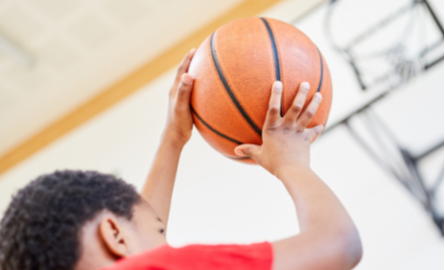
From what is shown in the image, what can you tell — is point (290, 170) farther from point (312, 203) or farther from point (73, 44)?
point (73, 44)

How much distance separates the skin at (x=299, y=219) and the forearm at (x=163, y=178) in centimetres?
25

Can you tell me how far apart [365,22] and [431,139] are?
0.87m

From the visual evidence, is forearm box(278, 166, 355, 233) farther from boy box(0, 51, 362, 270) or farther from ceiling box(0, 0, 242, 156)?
ceiling box(0, 0, 242, 156)

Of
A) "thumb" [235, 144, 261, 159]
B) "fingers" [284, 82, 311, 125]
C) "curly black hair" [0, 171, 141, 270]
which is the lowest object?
"thumb" [235, 144, 261, 159]

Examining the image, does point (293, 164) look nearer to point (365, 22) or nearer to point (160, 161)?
point (160, 161)

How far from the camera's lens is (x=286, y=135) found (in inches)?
35.7

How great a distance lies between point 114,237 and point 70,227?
0.07 metres

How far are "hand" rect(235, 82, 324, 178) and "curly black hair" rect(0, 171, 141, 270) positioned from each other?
305 mm

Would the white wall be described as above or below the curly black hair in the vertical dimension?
below

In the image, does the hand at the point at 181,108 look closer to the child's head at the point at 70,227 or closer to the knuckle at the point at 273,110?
the knuckle at the point at 273,110

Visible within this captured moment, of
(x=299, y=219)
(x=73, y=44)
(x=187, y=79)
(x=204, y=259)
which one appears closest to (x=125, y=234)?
(x=204, y=259)

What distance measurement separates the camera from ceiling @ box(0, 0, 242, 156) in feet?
10.4

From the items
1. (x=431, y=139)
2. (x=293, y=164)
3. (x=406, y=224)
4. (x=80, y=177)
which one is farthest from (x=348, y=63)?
(x=80, y=177)

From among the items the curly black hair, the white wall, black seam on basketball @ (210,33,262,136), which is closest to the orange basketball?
black seam on basketball @ (210,33,262,136)
